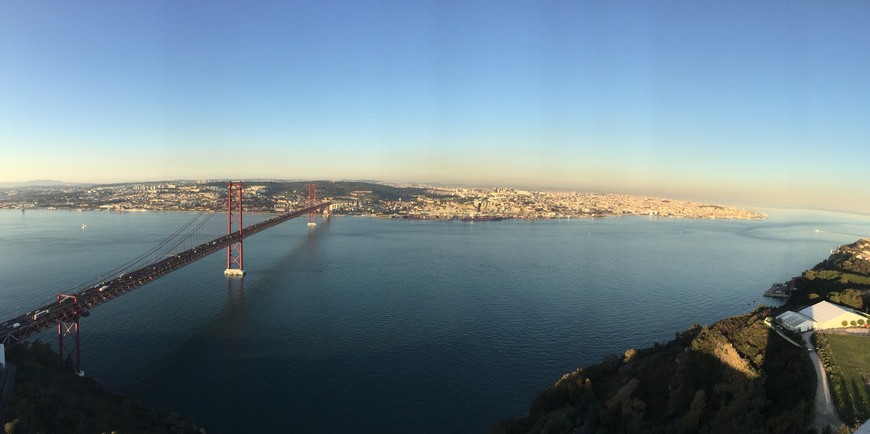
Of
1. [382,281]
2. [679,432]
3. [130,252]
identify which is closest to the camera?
[679,432]

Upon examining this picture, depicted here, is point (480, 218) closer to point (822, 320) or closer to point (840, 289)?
point (840, 289)

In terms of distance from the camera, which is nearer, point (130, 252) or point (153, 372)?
point (153, 372)

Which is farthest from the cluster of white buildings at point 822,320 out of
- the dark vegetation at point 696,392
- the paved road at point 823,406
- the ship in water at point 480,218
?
the ship in water at point 480,218

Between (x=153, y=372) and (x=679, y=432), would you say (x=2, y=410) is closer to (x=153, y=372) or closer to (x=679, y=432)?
(x=153, y=372)

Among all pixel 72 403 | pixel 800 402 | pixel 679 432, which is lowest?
pixel 72 403

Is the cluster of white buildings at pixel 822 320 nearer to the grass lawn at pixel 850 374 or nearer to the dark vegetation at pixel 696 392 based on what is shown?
the grass lawn at pixel 850 374

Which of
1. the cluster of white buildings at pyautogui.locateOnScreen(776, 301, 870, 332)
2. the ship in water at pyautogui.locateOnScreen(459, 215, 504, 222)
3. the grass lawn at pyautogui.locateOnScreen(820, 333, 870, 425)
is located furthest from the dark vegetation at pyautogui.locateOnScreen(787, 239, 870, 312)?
the ship in water at pyautogui.locateOnScreen(459, 215, 504, 222)

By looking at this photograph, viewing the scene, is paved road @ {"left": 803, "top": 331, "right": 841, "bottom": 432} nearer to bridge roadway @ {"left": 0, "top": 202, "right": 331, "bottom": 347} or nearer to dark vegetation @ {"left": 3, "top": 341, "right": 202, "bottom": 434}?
dark vegetation @ {"left": 3, "top": 341, "right": 202, "bottom": 434}

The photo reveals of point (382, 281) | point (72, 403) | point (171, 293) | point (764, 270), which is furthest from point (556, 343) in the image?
point (764, 270)
